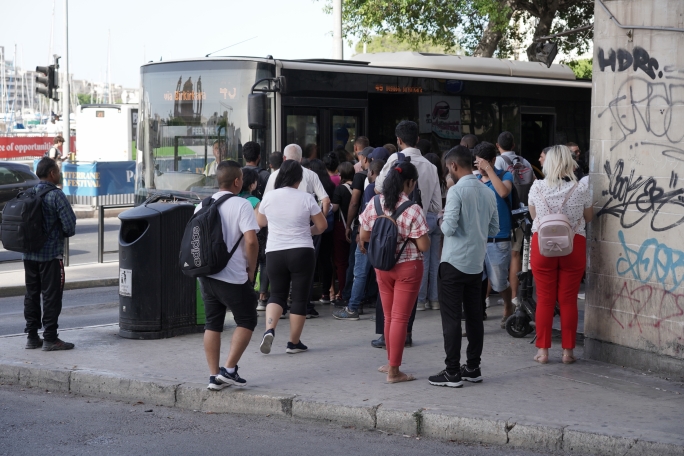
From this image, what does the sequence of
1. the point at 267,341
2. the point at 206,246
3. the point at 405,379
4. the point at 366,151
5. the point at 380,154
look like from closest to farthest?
the point at 206,246 → the point at 405,379 → the point at 267,341 → the point at 380,154 → the point at 366,151

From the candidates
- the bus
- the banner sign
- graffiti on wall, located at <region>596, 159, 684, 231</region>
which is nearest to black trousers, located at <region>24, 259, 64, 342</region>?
the bus

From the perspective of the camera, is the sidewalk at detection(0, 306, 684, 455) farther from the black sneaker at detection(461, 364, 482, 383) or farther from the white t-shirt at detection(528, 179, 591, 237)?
the white t-shirt at detection(528, 179, 591, 237)

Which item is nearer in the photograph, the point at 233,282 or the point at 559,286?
the point at 233,282

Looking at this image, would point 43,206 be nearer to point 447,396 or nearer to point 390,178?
point 390,178

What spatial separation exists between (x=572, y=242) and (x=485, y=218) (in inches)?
34.9

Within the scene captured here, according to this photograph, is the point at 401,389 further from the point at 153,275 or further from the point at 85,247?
the point at 85,247

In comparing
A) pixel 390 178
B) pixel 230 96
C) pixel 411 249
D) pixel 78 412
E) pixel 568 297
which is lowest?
pixel 78 412

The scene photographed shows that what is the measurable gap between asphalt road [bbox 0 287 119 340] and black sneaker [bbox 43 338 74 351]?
5.35ft

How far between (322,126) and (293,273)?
575cm

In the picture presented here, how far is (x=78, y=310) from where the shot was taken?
11.5 metres

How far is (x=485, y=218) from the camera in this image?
697 centimetres

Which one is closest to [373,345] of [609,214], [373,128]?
[609,214]

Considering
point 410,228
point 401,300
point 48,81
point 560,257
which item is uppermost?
point 48,81

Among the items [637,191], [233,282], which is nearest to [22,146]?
[233,282]
